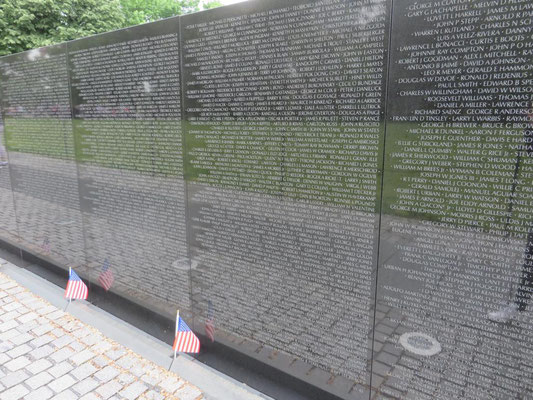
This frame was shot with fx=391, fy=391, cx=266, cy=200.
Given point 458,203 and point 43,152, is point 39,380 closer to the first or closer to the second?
point 43,152

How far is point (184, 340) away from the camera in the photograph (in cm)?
409

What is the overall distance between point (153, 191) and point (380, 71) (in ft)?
9.37

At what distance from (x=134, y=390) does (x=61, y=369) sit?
2.93 feet

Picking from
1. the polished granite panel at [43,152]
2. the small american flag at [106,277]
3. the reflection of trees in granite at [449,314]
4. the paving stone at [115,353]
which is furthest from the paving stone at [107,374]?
the reflection of trees in granite at [449,314]

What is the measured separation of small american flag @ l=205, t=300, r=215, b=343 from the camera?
13.5ft

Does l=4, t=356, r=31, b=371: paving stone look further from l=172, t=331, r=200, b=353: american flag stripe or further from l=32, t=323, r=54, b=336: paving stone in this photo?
l=172, t=331, r=200, b=353: american flag stripe

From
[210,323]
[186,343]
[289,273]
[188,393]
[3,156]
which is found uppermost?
[3,156]

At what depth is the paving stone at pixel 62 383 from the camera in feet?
12.2

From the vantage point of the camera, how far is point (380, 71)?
108 inches

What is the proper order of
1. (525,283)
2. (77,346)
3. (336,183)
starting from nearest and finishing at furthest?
(525,283), (336,183), (77,346)

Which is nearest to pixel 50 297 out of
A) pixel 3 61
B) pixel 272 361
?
pixel 272 361

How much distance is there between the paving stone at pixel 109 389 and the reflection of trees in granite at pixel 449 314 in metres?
2.43

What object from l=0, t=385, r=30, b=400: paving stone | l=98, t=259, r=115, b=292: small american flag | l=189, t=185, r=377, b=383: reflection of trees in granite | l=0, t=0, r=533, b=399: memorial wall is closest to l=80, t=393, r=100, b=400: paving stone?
l=0, t=385, r=30, b=400: paving stone

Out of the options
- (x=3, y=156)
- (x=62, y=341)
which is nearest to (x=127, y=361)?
(x=62, y=341)
